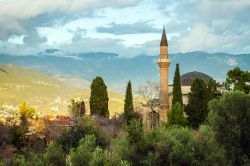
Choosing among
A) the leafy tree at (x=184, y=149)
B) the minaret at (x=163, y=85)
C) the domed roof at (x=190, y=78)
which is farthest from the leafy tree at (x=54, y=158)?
the domed roof at (x=190, y=78)

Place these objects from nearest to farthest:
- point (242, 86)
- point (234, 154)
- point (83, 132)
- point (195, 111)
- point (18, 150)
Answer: point (234, 154) → point (83, 132) → point (18, 150) → point (242, 86) → point (195, 111)

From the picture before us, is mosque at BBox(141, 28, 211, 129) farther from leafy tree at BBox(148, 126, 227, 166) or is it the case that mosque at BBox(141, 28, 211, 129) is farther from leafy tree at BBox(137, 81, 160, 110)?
leafy tree at BBox(148, 126, 227, 166)

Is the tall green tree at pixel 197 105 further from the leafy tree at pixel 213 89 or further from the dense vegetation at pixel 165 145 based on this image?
the dense vegetation at pixel 165 145

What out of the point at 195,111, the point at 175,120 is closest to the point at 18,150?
the point at 175,120

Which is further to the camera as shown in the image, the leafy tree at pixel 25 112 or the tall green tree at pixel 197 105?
the tall green tree at pixel 197 105

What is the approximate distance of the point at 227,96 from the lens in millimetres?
33844

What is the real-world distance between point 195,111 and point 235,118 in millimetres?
24019

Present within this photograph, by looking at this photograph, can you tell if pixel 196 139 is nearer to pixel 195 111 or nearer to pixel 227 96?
pixel 227 96

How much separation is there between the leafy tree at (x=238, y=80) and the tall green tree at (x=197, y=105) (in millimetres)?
3028

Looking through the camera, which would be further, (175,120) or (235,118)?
(175,120)

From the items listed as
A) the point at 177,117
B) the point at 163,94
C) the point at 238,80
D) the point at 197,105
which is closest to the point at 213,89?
the point at 197,105

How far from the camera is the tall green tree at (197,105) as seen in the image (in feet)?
183

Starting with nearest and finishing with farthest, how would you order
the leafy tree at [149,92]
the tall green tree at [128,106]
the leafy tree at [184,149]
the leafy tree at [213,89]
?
the leafy tree at [184,149] → the leafy tree at [213,89] → the tall green tree at [128,106] → the leafy tree at [149,92]

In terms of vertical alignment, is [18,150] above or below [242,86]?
below
